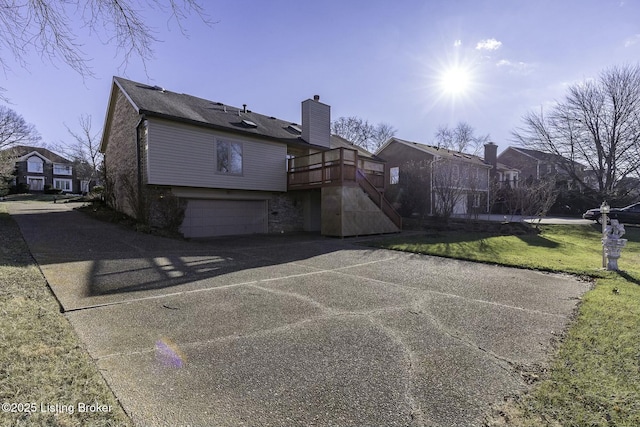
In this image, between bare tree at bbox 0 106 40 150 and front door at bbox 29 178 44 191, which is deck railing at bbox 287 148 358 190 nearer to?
bare tree at bbox 0 106 40 150

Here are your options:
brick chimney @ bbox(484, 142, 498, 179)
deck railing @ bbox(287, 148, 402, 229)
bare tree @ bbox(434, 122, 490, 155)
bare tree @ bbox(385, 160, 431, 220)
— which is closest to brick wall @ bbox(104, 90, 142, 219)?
deck railing @ bbox(287, 148, 402, 229)

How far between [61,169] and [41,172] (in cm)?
306

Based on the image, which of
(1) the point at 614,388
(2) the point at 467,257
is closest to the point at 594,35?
(2) the point at 467,257

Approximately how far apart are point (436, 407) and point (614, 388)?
144cm

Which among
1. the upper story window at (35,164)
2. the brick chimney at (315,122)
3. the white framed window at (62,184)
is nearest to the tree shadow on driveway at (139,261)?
the brick chimney at (315,122)

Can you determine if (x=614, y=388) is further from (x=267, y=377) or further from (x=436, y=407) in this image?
(x=267, y=377)

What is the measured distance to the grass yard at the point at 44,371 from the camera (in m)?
2.16

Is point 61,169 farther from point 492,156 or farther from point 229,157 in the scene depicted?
point 492,156

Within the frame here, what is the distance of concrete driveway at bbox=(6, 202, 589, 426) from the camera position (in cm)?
245

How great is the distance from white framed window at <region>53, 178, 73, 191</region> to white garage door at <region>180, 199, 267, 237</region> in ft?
162

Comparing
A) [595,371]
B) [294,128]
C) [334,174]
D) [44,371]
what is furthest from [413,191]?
[44,371]

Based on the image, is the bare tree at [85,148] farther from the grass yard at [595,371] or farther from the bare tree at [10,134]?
the grass yard at [595,371]

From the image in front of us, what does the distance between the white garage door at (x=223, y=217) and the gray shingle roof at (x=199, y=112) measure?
11.0 ft

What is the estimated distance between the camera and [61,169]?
5034 centimetres
